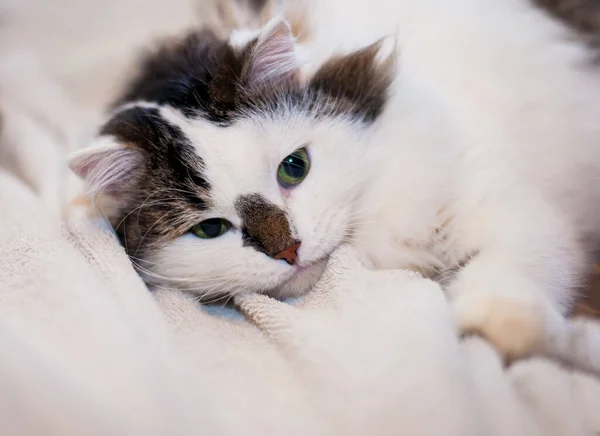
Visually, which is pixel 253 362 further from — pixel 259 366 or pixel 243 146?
pixel 243 146

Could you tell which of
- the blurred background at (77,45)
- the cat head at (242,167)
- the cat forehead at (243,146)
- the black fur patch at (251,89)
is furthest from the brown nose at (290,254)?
the blurred background at (77,45)

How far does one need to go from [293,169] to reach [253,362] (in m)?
0.41

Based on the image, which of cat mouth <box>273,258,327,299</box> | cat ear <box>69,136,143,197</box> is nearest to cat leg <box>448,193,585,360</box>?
cat mouth <box>273,258,327,299</box>

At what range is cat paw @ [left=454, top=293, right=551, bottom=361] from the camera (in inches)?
35.2

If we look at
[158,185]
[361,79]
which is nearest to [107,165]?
[158,185]

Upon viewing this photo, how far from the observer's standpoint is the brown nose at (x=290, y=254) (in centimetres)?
103

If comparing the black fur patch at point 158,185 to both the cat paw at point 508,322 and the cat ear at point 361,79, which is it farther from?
the cat paw at point 508,322

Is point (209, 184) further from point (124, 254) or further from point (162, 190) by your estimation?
point (124, 254)

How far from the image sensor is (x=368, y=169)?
1150 millimetres

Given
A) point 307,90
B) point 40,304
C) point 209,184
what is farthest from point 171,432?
point 307,90

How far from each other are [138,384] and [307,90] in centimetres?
75

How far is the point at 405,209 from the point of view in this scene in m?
1.16

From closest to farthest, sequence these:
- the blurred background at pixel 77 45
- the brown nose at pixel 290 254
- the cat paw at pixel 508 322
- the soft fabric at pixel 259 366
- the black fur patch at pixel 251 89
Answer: the soft fabric at pixel 259 366 → the cat paw at pixel 508 322 → the brown nose at pixel 290 254 → the black fur patch at pixel 251 89 → the blurred background at pixel 77 45

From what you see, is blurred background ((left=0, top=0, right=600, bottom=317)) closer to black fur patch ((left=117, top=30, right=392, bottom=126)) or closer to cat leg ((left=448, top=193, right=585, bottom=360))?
black fur patch ((left=117, top=30, right=392, bottom=126))
